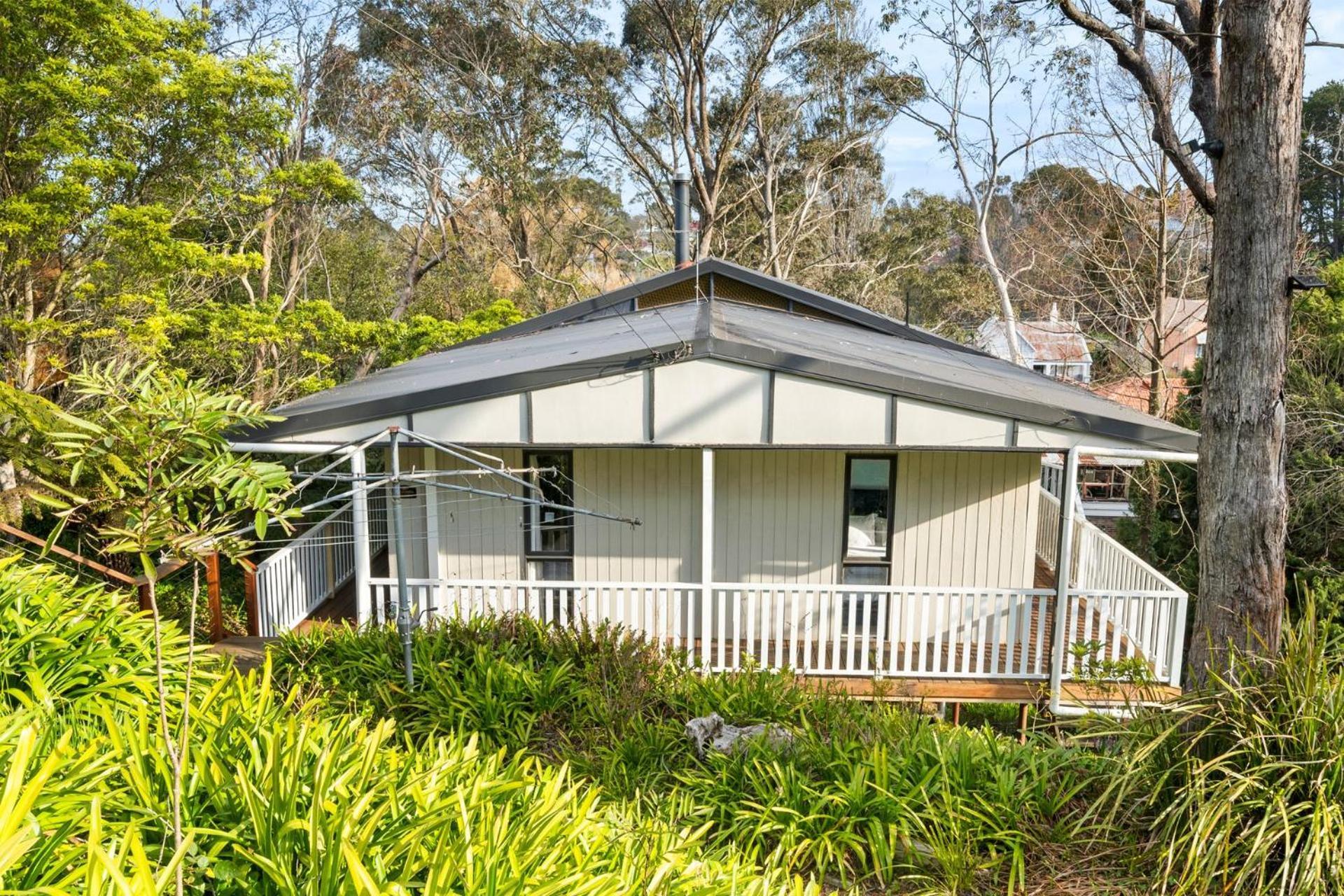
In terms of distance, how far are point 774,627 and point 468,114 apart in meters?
24.6

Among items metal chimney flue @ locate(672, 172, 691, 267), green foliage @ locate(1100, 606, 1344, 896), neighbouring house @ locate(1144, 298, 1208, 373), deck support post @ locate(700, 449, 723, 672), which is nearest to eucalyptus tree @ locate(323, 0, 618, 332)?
metal chimney flue @ locate(672, 172, 691, 267)

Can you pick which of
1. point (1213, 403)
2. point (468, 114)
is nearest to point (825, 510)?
point (1213, 403)

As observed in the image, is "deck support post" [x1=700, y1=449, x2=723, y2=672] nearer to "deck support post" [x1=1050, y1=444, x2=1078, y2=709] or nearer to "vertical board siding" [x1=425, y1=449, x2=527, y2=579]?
"vertical board siding" [x1=425, y1=449, x2=527, y2=579]

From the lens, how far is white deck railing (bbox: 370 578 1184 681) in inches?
305

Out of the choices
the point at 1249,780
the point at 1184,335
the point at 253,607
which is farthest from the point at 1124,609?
the point at 1184,335

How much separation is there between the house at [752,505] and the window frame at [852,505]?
0.02 metres

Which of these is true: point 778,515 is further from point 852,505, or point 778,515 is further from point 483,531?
point 483,531

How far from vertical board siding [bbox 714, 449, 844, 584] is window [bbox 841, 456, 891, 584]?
0.14m

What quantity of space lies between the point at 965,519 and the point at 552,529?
15.4ft

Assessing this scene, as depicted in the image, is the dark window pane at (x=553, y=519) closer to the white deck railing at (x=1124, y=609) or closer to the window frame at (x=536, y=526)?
the window frame at (x=536, y=526)

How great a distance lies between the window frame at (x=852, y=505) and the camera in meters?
9.16

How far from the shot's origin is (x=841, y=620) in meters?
8.62

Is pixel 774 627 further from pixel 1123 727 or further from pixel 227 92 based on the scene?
pixel 227 92

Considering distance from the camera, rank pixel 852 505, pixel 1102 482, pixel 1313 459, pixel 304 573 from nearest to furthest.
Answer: pixel 852 505
pixel 304 573
pixel 1313 459
pixel 1102 482
